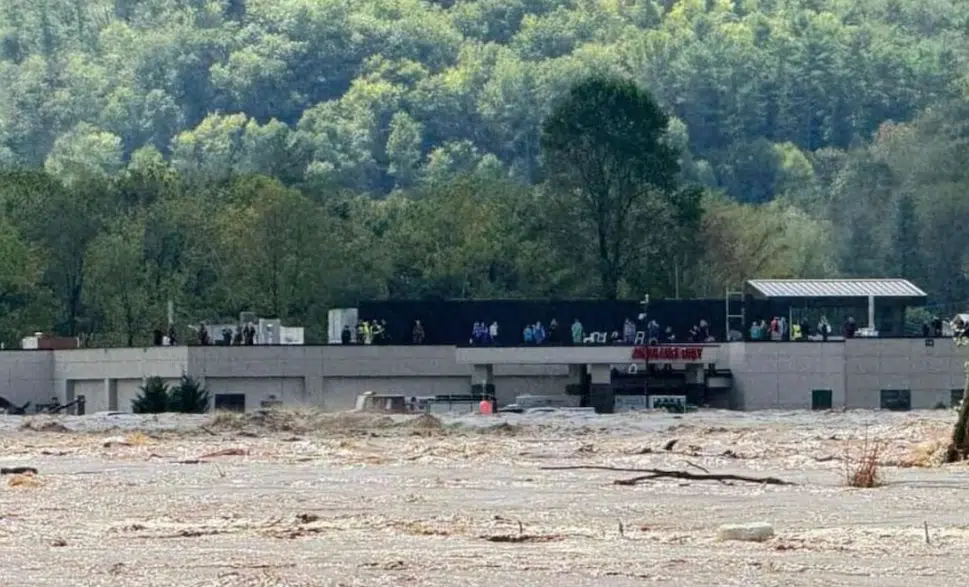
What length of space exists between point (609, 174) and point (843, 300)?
17.4 m

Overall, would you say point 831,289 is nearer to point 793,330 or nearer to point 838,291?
point 838,291

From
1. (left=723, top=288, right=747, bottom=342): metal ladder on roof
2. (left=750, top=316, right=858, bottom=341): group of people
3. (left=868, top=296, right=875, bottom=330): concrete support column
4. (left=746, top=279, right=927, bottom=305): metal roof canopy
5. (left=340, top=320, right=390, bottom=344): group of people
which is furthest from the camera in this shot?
(left=746, top=279, right=927, bottom=305): metal roof canopy

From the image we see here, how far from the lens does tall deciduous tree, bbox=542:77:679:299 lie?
4636 inches

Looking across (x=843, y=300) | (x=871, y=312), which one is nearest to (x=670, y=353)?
(x=871, y=312)

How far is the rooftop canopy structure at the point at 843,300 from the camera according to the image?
103 meters

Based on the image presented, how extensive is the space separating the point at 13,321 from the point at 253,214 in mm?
10995

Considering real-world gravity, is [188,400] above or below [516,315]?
below

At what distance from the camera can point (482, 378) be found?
98250 millimetres

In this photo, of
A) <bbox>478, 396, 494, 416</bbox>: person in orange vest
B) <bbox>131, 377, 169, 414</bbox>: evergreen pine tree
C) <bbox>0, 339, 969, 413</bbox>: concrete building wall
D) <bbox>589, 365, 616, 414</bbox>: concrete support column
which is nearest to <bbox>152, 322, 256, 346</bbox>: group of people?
<bbox>0, 339, 969, 413</bbox>: concrete building wall

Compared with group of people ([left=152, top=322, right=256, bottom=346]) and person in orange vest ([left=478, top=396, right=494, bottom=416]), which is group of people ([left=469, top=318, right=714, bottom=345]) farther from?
person in orange vest ([left=478, top=396, right=494, bottom=416])

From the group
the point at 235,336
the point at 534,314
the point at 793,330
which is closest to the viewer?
the point at 793,330

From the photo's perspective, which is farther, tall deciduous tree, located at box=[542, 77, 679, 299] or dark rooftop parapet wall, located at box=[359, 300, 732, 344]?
tall deciduous tree, located at box=[542, 77, 679, 299]

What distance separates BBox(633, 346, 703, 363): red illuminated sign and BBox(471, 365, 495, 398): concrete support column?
16.7 ft

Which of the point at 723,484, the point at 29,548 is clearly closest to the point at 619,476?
the point at 723,484
